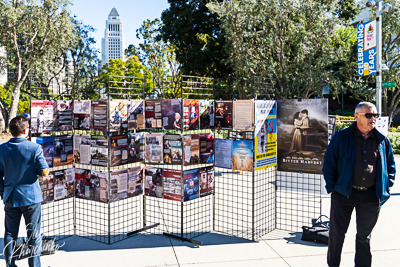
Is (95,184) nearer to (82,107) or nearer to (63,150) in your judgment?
(63,150)

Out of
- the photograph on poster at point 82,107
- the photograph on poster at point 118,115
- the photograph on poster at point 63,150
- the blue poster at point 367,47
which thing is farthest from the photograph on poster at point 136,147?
the blue poster at point 367,47

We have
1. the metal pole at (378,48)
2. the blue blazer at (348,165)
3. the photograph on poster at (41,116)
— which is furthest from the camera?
the metal pole at (378,48)

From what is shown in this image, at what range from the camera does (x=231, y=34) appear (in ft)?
51.7

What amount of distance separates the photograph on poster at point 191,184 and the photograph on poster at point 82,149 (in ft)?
4.65

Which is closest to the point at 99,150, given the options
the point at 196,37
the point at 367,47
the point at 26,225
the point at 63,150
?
the point at 63,150

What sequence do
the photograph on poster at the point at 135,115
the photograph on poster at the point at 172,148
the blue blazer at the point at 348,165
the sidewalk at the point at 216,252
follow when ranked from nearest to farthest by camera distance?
the blue blazer at the point at 348,165, the sidewalk at the point at 216,252, the photograph on poster at the point at 172,148, the photograph on poster at the point at 135,115

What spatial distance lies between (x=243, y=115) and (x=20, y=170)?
2893 mm

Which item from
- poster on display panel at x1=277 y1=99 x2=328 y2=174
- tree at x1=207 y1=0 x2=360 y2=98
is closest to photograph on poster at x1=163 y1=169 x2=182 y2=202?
poster on display panel at x1=277 y1=99 x2=328 y2=174

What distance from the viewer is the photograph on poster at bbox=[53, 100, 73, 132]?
4738 mm

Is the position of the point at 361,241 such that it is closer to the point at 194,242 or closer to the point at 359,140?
the point at 359,140

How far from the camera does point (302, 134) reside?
489cm

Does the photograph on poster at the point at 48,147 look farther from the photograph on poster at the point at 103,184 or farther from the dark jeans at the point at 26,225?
the dark jeans at the point at 26,225

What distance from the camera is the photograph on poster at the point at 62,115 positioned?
4738mm

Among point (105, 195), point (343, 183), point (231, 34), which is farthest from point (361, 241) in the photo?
point (231, 34)
